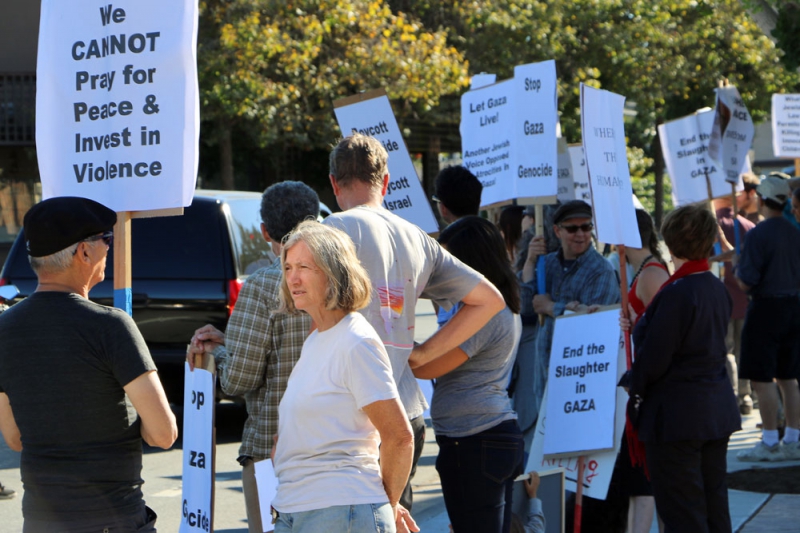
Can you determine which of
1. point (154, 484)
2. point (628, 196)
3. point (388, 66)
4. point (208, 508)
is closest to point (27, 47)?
point (388, 66)

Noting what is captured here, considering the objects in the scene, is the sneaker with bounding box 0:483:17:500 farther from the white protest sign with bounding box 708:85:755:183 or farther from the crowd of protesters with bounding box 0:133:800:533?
the white protest sign with bounding box 708:85:755:183

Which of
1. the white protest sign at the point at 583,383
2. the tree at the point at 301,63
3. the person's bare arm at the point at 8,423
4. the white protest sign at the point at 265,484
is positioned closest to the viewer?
the person's bare arm at the point at 8,423

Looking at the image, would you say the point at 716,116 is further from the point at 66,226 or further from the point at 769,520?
the point at 66,226

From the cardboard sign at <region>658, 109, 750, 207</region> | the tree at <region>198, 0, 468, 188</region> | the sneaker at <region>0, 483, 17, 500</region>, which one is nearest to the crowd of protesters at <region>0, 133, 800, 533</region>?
the sneaker at <region>0, 483, 17, 500</region>

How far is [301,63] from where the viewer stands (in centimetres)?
1727

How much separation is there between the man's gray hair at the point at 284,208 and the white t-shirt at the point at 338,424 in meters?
1.30

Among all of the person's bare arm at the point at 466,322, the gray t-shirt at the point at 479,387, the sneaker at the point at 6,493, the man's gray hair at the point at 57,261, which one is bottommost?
the sneaker at the point at 6,493

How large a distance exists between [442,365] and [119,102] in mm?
1516

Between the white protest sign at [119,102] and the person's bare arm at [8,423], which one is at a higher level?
the white protest sign at [119,102]

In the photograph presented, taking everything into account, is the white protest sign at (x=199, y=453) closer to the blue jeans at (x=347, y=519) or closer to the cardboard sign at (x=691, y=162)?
the blue jeans at (x=347, y=519)

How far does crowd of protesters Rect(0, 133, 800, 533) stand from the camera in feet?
9.73

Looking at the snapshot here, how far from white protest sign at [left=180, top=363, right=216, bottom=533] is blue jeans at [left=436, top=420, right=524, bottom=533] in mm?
917

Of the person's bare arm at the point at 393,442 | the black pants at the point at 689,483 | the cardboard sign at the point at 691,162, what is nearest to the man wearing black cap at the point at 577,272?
the black pants at the point at 689,483

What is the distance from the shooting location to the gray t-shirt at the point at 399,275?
11.8 ft
